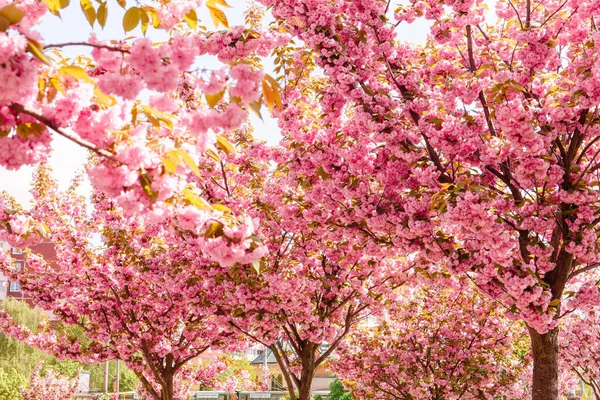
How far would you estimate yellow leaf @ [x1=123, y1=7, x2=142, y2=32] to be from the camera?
9.04 feet

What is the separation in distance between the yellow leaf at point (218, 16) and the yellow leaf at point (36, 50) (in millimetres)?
1007

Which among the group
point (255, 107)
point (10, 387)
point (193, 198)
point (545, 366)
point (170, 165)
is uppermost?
point (255, 107)

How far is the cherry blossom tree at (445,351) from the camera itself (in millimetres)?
11078

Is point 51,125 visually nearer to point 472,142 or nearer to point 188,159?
point 188,159

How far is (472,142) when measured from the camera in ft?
18.3

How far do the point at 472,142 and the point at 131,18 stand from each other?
12.7 feet

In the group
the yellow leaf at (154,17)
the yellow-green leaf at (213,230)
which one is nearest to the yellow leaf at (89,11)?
the yellow leaf at (154,17)

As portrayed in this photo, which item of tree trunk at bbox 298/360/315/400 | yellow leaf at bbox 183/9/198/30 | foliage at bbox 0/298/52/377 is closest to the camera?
yellow leaf at bbox 183/9/198/30

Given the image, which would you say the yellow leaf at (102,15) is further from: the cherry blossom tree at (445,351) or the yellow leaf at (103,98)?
the cherry blossom tree at (445,351)

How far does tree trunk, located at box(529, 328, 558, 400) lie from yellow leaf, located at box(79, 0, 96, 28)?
5.35 m

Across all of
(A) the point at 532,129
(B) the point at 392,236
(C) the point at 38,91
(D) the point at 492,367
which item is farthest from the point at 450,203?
(D) the point at 492,367

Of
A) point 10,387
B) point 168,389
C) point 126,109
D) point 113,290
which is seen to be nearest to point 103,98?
point 126,109

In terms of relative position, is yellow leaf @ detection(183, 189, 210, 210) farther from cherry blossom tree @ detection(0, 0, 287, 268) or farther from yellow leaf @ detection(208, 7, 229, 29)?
yellow leaf @ detection(208, 7, 229, 29)

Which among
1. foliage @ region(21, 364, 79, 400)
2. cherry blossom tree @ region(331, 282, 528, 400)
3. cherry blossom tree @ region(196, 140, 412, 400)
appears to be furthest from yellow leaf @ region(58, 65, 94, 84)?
foliage @ region(21, 364, 79, 400)
